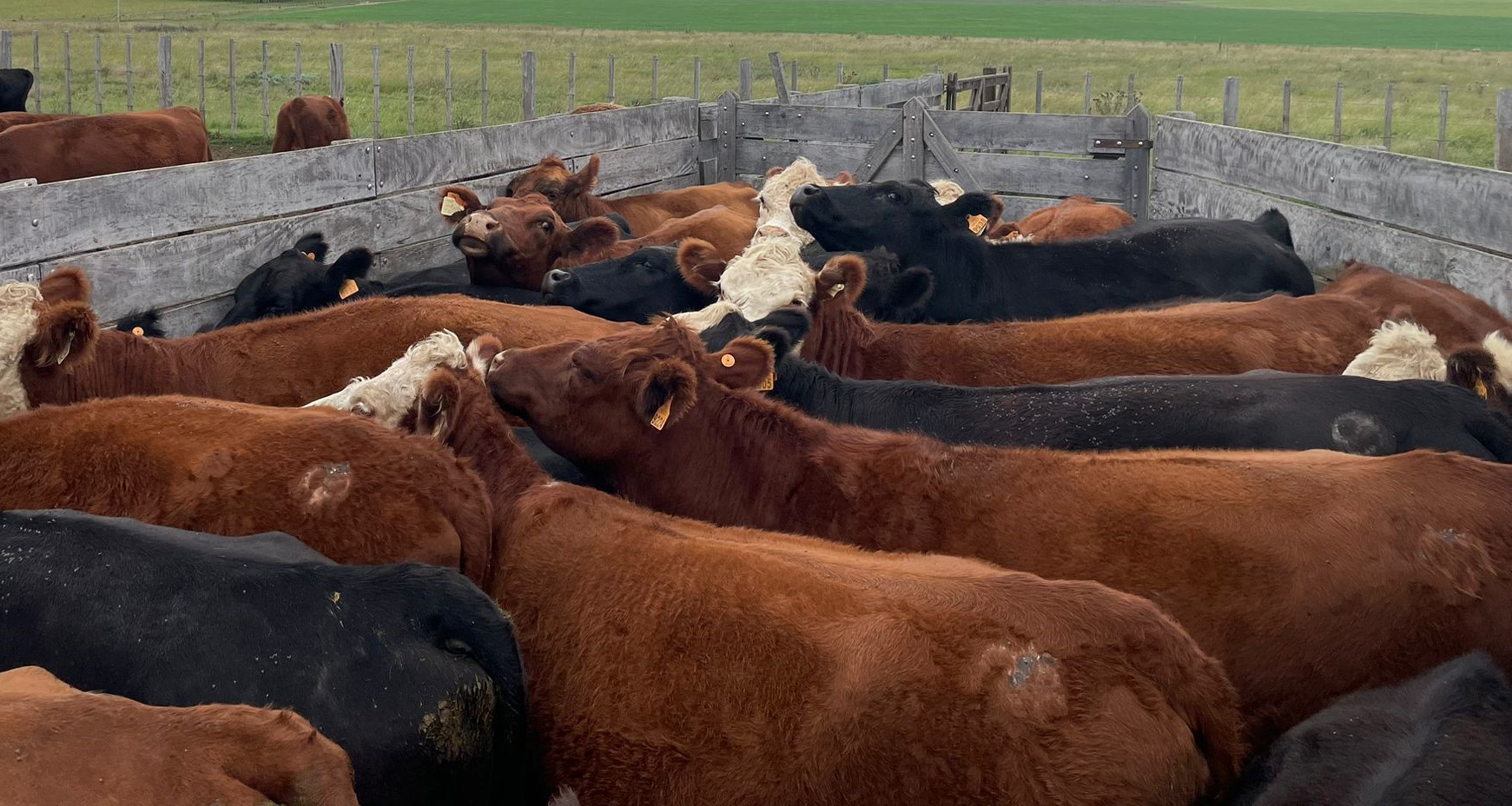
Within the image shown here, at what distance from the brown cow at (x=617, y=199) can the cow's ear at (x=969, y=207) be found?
264 cm

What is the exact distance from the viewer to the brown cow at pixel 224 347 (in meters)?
4.73

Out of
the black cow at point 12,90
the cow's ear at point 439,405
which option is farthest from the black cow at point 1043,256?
the black cow at point 12,90

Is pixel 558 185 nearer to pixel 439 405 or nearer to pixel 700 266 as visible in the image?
pixel 700 266

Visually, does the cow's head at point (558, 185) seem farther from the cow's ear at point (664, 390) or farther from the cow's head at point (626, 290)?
the cow's ear at point (664, 390)

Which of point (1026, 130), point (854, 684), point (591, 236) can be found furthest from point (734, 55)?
point (854, 684)

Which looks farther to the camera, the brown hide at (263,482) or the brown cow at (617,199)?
the brown cow at (617,199)

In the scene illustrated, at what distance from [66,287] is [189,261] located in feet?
3.99

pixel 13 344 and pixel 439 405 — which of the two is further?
pixel 13 344

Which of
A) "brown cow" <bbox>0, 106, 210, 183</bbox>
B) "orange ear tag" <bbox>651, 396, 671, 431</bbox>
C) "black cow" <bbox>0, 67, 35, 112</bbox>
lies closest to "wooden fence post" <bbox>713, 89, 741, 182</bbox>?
"brown cow" <bbox>0, 106, 210, 183</bbox>

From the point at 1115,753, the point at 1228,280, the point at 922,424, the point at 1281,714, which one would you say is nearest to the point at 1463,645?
the point at 1281,714

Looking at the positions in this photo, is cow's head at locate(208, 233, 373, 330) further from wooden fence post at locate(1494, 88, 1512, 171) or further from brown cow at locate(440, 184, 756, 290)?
wooden fence post at locate(1494, 88, 1512, 171)

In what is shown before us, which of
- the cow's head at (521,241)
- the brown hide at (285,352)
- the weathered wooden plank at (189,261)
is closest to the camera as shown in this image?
the brown hide at (285,352)

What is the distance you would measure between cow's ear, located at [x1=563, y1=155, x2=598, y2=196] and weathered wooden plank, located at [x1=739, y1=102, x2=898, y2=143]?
Answer: 2540mm

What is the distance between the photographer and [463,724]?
2.94 m
